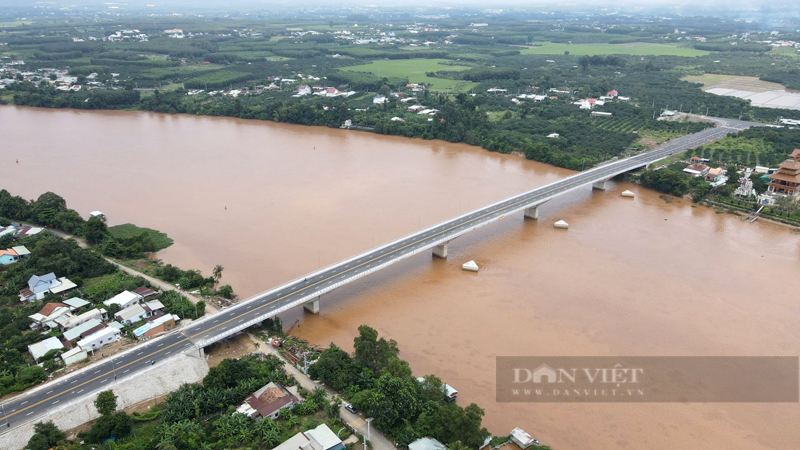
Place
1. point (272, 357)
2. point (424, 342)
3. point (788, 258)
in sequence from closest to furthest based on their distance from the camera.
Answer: point (272, 357) < point (424, 342) < point (788, 258)

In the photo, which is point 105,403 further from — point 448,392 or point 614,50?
point 614,50

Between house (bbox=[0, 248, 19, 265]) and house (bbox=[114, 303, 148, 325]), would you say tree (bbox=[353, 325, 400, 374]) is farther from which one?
house (bbox=[0, 248, 19, 265])

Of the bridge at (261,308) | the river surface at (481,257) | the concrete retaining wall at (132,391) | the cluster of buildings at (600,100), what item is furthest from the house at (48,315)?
the cluster of buildings at (600,100)

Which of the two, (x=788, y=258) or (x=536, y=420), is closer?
(x=536, y=420)

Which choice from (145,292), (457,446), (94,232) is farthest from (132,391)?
(94,232)

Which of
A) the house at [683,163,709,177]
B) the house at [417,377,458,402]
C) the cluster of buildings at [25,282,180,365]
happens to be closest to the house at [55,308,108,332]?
the cluster of buildings at [25,282,180,365]

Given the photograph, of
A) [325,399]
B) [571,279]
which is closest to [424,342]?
[325,399]

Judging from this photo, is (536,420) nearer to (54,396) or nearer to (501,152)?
(54,396)

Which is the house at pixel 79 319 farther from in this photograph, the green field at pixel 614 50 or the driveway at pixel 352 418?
the green field at pixel 614 50
